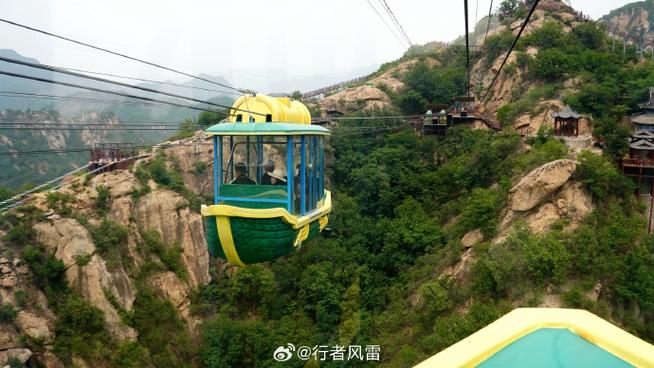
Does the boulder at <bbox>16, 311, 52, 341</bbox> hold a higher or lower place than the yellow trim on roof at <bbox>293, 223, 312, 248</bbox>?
lower

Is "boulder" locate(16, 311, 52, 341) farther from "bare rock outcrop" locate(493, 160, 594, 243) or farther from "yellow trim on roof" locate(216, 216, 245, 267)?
"bare rock outcrop" locate(493, 160, 594, 243)

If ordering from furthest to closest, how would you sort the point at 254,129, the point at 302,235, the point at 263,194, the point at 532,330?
the point at 302,235 → the point at 263,194 → the point at 254,129 → the point at 532,330

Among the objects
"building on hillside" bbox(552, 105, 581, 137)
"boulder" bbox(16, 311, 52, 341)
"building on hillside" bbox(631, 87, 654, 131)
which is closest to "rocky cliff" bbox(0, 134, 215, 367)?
"boulder" bbox(16, 311, 52, 341)

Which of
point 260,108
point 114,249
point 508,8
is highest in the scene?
point 508,8

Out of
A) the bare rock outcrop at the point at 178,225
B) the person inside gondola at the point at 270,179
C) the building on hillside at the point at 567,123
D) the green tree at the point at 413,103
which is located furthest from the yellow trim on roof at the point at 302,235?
the green tree at the point at 413,103

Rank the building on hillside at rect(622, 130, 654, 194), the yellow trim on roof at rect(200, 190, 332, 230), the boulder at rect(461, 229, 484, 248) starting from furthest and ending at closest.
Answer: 1. the boulder at rect(461, 229, 484, 248)
2. the building on hillside at rect(622, 130, 654, 194)
3. the yellow trim on roof at rect(200, 190, 332, 230)

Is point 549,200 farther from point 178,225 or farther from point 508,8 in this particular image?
point 508,8

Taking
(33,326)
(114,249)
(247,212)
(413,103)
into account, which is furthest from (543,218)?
(33,326)
